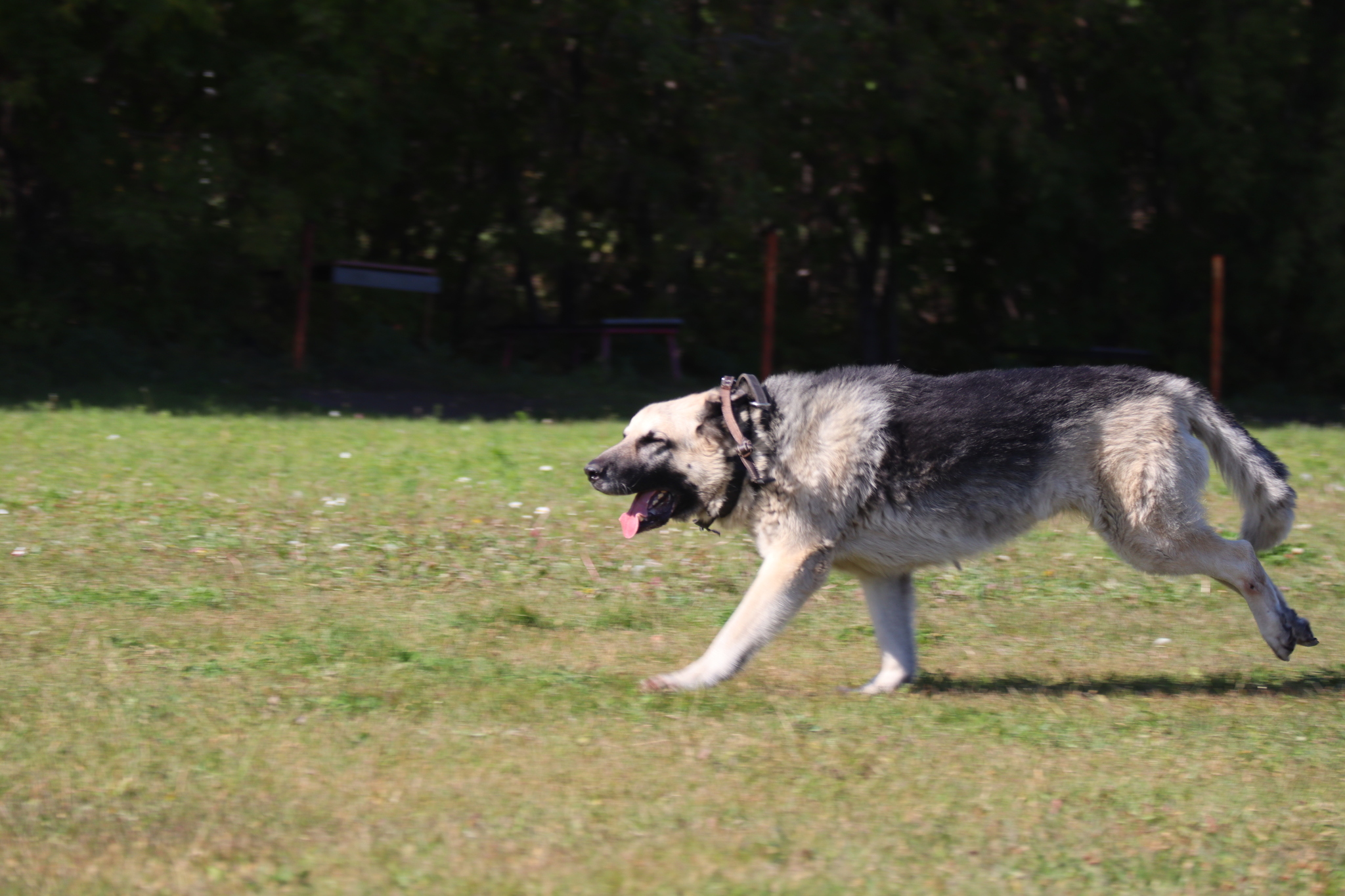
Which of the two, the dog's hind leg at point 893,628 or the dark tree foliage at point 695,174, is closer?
the dog's hind leg at point 893,628

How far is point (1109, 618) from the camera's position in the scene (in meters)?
7.05

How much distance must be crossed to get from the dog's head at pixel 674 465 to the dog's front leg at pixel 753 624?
1.35 feet

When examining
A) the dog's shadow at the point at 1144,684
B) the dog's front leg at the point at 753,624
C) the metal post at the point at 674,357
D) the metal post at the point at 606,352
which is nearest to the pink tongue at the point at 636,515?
the dog's front leg at the point at 753,624

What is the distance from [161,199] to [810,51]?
30.0 feet

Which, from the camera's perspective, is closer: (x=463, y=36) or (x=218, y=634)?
(x=218, y=634)

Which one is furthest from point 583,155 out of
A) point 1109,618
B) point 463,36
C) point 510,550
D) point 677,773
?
point 677,773

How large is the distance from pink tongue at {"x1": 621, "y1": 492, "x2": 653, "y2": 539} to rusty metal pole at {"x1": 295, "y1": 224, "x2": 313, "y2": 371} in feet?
43.4

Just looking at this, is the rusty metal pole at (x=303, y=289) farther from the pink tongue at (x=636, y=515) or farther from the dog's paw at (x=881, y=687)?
the dog's paw at (x=881, y=687)

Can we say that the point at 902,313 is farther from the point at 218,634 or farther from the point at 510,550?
the point at 218,634

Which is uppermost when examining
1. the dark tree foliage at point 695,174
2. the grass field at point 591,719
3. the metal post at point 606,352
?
the dark tree foliage at point 695,174

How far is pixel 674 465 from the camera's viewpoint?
5559 mm

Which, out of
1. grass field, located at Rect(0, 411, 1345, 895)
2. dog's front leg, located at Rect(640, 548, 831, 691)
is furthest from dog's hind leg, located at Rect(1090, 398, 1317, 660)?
dog's front leg, located at Rect(640, 548, 831, 691)

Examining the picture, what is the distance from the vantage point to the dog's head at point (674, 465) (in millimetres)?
5512

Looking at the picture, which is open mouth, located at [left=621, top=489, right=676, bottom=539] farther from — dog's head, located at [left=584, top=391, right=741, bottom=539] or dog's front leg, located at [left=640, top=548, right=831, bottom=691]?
dog's front leg, located at [left=640, top=548, right=831, bottom=691]
